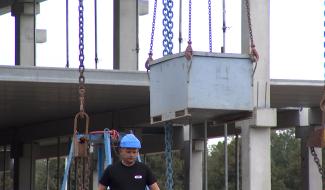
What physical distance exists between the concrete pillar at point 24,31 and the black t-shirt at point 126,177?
25.5m

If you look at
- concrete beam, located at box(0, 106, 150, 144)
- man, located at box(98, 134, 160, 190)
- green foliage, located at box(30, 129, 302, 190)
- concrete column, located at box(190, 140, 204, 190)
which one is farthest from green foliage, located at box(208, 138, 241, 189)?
man, located at box(98, 134, 160, 190)

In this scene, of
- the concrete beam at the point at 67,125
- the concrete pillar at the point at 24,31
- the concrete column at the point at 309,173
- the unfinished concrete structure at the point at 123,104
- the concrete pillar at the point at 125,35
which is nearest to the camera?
the unfinished concrete structure at the point at 123,104

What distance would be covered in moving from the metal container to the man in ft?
12.2

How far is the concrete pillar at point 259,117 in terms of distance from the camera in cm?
2356

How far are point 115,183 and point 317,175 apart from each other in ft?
62.5

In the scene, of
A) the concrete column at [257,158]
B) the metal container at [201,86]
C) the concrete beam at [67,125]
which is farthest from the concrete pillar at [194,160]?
the metal container at [201,86]

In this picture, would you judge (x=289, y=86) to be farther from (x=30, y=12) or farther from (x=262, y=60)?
(x=30, y=12)

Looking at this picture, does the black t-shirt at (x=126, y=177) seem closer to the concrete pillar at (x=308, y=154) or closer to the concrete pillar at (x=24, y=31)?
the concrete pillar at (x=308, y=154)

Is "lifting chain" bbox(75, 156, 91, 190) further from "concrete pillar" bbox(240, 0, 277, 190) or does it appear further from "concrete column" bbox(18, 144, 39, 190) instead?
"concrete column" bbox(18, 144, 39, 190)

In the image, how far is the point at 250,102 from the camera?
595 inches

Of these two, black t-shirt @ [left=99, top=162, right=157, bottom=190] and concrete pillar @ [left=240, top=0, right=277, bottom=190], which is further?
concrete pillar @ [left=240, top=0, right=277, bottom=190]

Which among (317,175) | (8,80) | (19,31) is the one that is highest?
(19,31)

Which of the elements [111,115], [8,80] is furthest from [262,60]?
[111,115]

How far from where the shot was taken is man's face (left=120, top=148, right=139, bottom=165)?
10.7m
